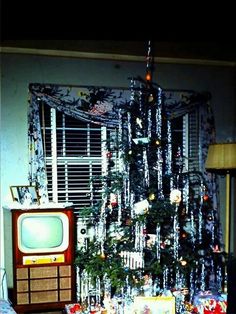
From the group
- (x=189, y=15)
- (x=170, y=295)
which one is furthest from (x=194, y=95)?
(x=170, y=295)

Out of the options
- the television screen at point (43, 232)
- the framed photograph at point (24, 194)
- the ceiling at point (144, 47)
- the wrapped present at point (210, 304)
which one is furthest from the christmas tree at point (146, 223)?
the framed photograph at point (24, 194)

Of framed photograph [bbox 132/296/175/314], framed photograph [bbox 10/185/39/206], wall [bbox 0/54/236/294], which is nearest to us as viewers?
framed photograph [bbox 132/296/175/314]

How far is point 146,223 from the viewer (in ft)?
9.71

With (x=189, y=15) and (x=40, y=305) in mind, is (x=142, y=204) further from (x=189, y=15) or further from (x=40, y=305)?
(x=189, y=15)

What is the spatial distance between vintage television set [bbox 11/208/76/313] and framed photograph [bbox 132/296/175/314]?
1.88 feet

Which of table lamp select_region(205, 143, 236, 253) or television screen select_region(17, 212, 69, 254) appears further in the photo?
table lamp select_region(205, 143, 236, 253)

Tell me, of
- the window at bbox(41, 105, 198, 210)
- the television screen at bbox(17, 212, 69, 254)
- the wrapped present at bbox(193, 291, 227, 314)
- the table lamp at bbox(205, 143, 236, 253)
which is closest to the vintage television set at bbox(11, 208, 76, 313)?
the television screen at bbox(17, 212, 69, 254)

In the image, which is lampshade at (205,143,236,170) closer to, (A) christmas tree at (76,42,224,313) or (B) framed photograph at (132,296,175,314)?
(A) christmas tree at (76,42,224,313)

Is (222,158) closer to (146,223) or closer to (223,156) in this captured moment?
(223,156)

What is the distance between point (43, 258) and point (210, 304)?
53.4 inches

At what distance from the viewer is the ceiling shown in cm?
331

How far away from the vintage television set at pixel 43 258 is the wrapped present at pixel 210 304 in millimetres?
1002

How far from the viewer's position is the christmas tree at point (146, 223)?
2.90 m

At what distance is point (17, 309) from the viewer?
2.82 metres
